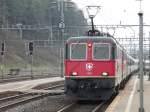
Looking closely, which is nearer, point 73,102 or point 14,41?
point 73,102

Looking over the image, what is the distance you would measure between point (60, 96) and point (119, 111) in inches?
484

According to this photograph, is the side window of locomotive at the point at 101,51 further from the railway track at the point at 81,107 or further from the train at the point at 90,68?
the railway track at the point at 81,107

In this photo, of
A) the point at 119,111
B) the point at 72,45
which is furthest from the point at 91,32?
the point at 119,111

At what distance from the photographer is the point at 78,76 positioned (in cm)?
2425

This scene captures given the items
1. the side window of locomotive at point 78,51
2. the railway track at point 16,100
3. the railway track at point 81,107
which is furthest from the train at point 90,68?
the railway track at point 16,100

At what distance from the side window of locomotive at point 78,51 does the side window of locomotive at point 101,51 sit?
455 mm

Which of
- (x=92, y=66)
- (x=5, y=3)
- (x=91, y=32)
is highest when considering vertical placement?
(x=5, y=3)

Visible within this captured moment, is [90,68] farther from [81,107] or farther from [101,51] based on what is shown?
[81,107]

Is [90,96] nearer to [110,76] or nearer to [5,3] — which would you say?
[110,76]

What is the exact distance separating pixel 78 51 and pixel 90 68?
1.01 m

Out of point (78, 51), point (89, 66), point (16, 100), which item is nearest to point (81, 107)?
point (89, 66)

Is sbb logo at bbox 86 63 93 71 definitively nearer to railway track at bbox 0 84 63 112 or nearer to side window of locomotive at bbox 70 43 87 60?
side window of locomotive at bbox 70 43 87 60

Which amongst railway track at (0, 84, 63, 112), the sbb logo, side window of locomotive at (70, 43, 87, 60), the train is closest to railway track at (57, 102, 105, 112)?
the train

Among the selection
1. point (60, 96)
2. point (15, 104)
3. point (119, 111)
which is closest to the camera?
point (119, 111)
